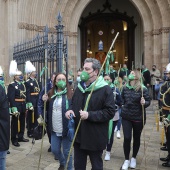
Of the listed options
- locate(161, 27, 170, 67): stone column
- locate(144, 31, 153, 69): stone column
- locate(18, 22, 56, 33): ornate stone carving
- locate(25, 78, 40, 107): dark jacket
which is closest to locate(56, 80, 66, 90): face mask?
locate(25, 78, 40, 107): dark jacket

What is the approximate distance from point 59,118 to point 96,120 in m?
1.32

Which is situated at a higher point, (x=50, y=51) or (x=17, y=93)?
(x=50, y=51)

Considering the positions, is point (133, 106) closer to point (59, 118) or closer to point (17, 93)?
point (59, 118)

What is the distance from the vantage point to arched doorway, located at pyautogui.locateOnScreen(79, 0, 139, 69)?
21.0m

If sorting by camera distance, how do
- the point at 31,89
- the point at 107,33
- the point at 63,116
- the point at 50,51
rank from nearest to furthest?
1. the point at 63,116
2. the point at 31,89
3. the point at 50,51
4. the point at 107,33

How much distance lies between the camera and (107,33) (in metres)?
28.2

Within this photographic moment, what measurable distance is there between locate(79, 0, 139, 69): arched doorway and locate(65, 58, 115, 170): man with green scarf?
17434 mm

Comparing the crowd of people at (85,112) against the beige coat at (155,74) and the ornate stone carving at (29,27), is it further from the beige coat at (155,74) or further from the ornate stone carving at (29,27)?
the beige coat at (155,74)

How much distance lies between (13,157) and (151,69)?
11.5m

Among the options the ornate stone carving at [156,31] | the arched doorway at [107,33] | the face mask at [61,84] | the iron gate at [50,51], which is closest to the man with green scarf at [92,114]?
the face mask at [61,84]

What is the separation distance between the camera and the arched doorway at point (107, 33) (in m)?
21.0

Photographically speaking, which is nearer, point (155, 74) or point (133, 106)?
point (133, 106)

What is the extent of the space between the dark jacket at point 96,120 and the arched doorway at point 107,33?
1753 cm

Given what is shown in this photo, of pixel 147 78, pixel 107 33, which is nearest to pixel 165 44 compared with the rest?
pixel 147 78
